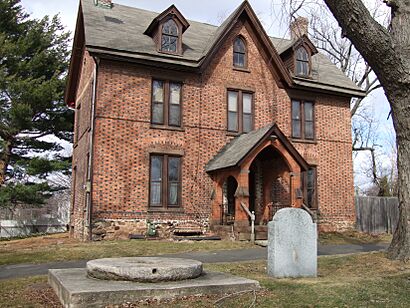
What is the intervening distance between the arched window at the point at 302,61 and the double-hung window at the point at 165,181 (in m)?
8.03

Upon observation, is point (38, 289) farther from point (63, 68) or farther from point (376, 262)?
point (63, 68)

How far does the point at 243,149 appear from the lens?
55.5 feet

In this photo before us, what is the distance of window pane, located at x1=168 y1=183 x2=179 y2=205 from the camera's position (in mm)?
17688

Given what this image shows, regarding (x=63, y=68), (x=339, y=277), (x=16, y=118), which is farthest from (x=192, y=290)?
(x=63, y=68)

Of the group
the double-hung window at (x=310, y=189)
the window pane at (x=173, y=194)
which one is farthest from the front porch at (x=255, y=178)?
the window pane at (x=173, y=194)

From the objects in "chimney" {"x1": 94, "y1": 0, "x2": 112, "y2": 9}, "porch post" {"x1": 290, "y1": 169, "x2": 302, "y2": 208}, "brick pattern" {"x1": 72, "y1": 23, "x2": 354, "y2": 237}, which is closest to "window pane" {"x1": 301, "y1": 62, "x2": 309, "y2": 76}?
"brick pattern" {"x1": 72, "y1": 23, "x2": 354, "y2": 237}

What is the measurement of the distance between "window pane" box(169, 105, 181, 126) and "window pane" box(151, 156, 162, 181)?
5.34 ft

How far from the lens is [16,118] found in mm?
27484

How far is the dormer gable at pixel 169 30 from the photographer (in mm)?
18609

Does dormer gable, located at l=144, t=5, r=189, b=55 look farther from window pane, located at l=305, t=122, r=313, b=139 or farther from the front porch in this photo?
window pane, located at l=305, t=122, r=313, b=139

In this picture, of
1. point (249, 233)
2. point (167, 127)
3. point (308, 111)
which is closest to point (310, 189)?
point (308, 111)

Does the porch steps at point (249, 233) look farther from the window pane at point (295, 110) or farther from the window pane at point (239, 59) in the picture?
the window pane at point (239, 59)

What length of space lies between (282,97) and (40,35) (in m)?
19.2

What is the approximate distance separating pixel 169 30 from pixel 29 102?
43.6 feet
